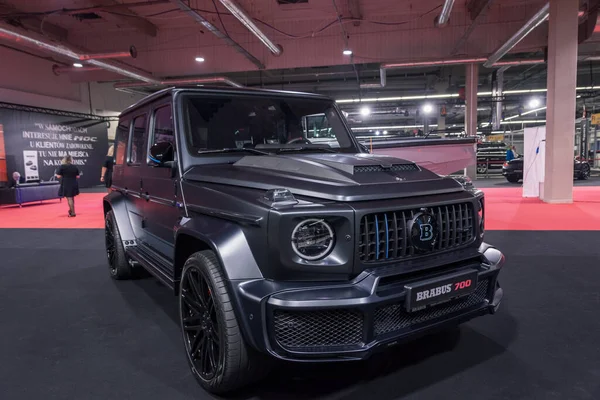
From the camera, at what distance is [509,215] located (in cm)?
852

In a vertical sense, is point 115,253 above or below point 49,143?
below

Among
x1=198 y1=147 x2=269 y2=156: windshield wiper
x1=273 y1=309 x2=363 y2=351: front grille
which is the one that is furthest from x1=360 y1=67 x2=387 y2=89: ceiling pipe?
x1=273 y1=309 x2=363 y2=351: front grille

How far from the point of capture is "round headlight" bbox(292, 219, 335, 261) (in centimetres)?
181

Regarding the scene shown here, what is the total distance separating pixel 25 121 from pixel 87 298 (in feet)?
53.8

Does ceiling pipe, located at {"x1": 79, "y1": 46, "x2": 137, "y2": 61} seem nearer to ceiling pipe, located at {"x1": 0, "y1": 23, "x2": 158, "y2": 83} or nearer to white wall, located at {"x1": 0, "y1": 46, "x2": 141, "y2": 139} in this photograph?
ceiling pipe, located at {"x1": 0, "y1": 23, "x2": 158, "y2": 83}

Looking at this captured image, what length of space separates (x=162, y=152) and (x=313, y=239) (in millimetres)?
1311

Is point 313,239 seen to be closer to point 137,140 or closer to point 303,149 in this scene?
point 303,149

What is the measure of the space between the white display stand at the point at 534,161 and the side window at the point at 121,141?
11.0m

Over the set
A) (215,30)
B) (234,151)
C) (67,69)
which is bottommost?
(234,151)

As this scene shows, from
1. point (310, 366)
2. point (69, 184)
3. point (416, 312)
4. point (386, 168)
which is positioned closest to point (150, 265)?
point (310, 366)

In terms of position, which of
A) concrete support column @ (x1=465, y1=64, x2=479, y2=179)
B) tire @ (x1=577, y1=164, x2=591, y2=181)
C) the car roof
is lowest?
tire @ (x1=577, y1=164, x2=591, y2=181)

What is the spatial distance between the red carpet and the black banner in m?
5.14

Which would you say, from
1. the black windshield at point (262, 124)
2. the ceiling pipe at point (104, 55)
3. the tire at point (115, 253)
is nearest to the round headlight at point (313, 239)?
the black windshield at point (262, 124)

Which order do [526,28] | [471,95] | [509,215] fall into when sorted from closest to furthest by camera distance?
1. [509,215]
2. [526,28]
3. [471,95]
